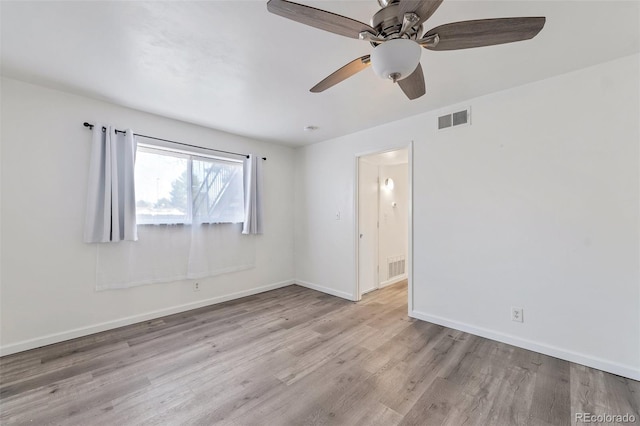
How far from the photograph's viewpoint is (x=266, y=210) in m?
4.46

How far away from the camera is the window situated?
317 centimetres

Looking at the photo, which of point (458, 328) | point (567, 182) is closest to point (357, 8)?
point (567, 182)

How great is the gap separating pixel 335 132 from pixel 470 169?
1901mm

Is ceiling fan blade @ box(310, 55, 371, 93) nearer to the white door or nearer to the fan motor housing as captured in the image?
the fan motor housing

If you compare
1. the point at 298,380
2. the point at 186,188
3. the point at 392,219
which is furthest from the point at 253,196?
the point at 298,380

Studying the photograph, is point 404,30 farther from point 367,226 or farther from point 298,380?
point 367,226

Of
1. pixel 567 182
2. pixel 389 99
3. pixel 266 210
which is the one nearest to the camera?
pixel 567 182

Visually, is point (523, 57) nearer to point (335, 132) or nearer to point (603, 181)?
point (603, 181)

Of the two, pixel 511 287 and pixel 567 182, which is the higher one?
pixel 567 182

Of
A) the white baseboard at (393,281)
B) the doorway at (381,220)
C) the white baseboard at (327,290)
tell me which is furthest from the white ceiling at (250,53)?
the white baseboard at (393,281)

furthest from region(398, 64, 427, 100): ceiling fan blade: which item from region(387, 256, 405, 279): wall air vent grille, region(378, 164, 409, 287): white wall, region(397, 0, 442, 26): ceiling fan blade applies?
region(387, 256, 405, 279): wall air vent grille

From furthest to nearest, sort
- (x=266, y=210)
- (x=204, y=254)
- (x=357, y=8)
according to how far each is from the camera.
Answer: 1. (x=266, y=210)
2. (x=204, y=254)
3. (x=357, y=8)

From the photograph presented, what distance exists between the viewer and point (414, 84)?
178cm

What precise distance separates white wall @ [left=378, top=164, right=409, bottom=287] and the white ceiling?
1890 millimetres
